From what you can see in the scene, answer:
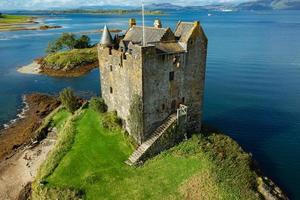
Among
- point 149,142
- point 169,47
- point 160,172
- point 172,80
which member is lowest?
point 160,172

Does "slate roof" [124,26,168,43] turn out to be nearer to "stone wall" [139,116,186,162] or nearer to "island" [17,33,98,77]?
"stone wall" [139,116,186,162]

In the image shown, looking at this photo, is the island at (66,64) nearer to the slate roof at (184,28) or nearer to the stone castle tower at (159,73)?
the stone castle tower at (159,73)

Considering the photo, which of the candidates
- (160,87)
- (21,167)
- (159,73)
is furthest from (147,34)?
(21,167)

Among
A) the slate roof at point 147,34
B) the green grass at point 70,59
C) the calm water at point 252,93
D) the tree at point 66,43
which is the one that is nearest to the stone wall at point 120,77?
the slate roof at point 147,34

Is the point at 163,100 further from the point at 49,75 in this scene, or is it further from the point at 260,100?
the point at 49,75

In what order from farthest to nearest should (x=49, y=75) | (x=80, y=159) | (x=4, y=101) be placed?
(x=49, y=75), (x=4, y=101), (x=80, y=159)

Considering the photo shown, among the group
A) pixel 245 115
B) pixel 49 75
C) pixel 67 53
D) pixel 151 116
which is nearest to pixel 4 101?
pixel 49 75

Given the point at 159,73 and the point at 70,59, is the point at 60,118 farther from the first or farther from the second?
the point at 70,59
